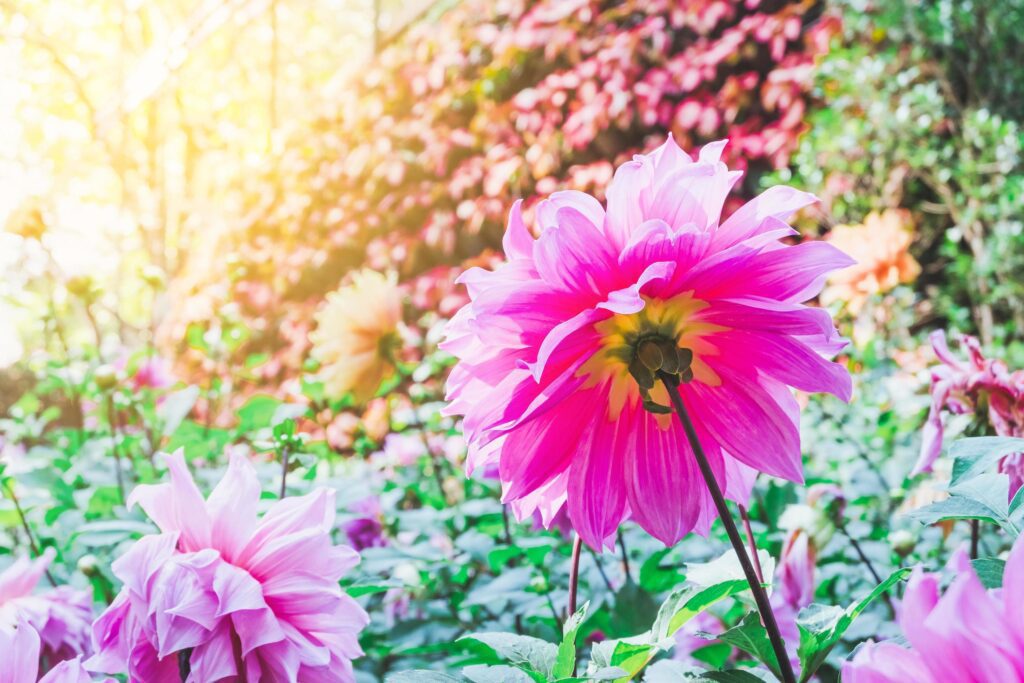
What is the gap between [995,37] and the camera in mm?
2539

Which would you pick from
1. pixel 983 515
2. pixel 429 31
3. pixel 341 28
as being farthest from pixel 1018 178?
pixel 341 28

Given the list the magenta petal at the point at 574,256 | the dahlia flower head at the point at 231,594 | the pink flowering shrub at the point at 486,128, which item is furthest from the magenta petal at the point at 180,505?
the pink flowering shrub at the point at 486,128

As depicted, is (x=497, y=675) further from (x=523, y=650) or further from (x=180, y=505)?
(x=180, y=505)

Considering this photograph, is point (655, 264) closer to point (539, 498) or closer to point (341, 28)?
point (539, 498)

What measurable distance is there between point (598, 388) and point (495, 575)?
597 mm

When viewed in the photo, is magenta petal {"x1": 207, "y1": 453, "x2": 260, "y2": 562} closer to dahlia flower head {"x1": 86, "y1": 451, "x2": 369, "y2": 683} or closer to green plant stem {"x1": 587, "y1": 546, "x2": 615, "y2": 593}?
dahlia flower head {"x1": 86, "y1": 451, "x2": 369, "y2": 683}

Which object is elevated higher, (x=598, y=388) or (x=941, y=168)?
(x=941, y=168)

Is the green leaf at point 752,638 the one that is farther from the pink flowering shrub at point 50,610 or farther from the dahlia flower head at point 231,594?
the pink flowering shrub at point 50,610

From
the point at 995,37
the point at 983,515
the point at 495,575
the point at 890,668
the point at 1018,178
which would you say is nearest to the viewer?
the point at 890,668

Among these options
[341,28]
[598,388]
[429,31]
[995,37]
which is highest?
[341,28]

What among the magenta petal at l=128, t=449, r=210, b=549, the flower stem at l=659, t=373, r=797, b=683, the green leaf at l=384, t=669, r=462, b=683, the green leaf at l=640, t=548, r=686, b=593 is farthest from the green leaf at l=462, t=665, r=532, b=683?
the green leaf at l=640, t=548, r=686, b=593

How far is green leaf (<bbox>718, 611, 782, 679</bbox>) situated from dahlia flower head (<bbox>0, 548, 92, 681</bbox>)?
475 mm

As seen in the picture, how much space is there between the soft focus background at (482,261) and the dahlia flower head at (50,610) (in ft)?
0.29

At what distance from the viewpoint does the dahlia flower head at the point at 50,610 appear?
0.59m
